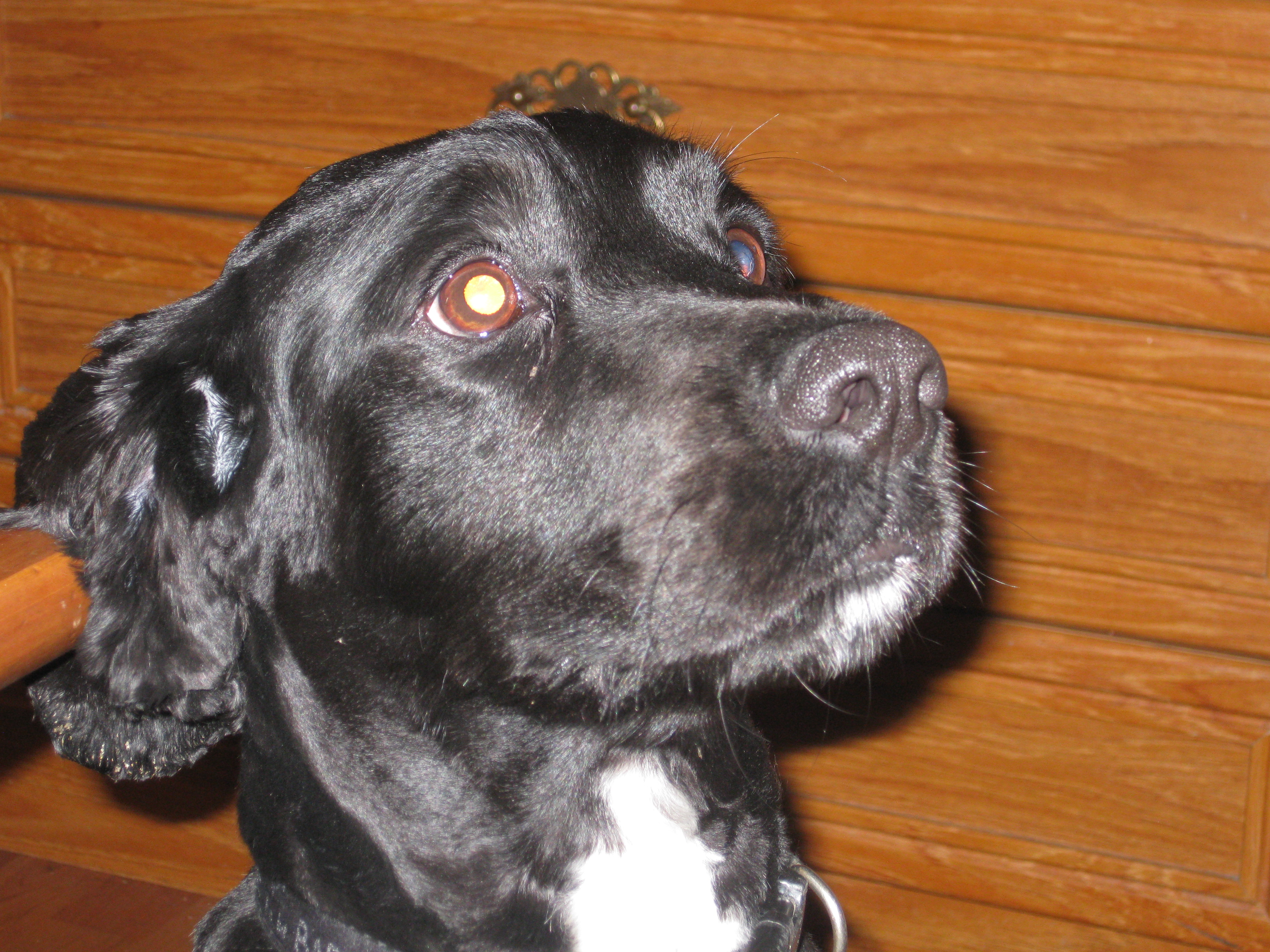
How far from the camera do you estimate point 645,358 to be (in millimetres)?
1468

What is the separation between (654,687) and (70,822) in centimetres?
252

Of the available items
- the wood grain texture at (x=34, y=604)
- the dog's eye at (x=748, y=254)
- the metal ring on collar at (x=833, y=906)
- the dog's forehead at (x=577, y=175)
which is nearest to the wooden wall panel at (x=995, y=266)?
the dog's eye at (x=748, y=254)

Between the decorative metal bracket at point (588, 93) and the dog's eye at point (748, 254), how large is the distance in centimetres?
72

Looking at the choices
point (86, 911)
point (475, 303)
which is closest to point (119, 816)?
point (86, 911)

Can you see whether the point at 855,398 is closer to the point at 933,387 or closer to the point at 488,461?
the point at 933,387

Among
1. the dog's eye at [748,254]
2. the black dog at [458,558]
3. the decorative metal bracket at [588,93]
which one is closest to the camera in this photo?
the black dog at [458,558]

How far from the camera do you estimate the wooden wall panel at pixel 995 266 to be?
7.93 ft

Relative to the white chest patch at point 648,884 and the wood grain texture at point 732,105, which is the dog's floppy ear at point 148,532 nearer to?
the white chest patch at point 648,884

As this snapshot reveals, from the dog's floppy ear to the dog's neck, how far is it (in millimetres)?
115

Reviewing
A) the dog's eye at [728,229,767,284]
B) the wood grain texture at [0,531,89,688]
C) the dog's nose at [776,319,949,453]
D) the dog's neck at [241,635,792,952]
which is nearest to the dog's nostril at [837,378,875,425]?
the dog's nose at [776,319,949,453]

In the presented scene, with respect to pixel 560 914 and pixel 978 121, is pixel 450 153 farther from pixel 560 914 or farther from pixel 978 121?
pixel 978 121

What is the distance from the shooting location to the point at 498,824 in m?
1.59

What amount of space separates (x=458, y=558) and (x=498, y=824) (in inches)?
14.7

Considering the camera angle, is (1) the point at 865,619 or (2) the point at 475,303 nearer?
(1) the point at 865,619
